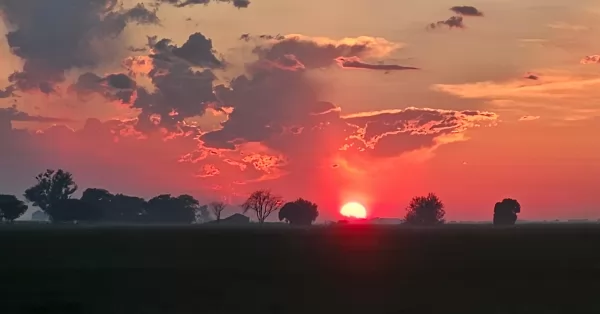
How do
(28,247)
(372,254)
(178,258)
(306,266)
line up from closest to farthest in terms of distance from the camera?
(306,266) < (178,258) < (372,254) < (28,247)

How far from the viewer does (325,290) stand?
43.1 metres

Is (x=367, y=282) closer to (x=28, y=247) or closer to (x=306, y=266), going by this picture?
(x=306, y=266)

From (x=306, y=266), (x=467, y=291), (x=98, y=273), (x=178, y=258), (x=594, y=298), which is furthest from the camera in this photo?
(x=178, y=258)

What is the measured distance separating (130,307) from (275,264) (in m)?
25.0

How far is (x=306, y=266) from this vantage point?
5922 cm

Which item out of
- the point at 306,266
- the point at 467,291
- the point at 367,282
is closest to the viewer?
the point at 467,291

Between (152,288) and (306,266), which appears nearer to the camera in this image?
(152,288)

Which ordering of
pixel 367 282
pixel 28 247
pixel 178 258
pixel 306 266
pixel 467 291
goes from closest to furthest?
pixel 467 291 → pixel 367 282 → pixel 306 266 → pixel 178 258 → pixel 28 247

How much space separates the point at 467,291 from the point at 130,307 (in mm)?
17061

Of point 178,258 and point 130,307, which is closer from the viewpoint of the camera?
point 130,307

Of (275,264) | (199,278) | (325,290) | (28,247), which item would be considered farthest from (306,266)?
(28,247)

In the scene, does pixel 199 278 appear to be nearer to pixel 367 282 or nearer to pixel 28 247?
pixel 367 282

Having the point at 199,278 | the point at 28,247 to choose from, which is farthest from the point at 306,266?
the point at 28,247

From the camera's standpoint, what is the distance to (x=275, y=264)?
202ft
